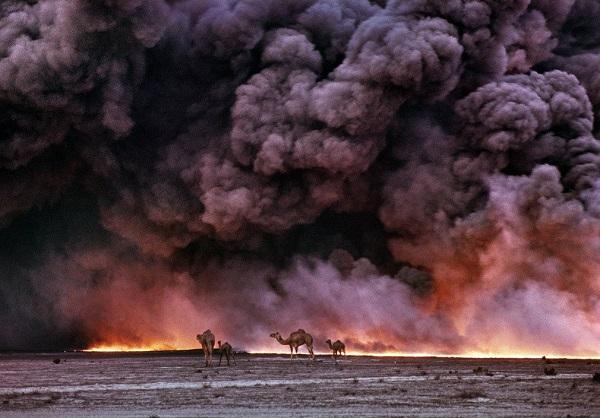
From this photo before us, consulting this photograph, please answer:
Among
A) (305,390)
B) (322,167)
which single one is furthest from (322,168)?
(305,390)

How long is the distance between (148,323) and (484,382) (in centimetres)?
4178

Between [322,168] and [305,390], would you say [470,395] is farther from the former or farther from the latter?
[322,168]

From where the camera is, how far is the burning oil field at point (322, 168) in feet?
177

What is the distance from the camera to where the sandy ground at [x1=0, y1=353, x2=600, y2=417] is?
2330cm

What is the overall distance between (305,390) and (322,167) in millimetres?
29468

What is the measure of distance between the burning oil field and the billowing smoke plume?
0.46ft

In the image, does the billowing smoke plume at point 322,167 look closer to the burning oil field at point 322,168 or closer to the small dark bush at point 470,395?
the burning oil field at point 322,168

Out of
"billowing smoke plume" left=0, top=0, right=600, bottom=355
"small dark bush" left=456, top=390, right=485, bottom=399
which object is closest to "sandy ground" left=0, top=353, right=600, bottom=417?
"small dark bush" left=456, top=390, right=485, bottom=399

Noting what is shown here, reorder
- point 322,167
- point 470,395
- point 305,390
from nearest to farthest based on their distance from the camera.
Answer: point 470,395 < point 305,390 < point 322,167

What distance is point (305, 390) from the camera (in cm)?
2891

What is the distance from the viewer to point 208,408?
24.1 m

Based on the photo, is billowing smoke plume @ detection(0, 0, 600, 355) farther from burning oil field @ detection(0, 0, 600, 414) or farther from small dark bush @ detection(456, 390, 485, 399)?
small dark bush @ detection(456, 390, 485, 399)

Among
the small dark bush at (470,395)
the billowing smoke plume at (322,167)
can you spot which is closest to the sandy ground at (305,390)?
the small dark bush at (470,395)

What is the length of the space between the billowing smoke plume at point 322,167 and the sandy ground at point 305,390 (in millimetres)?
12795
